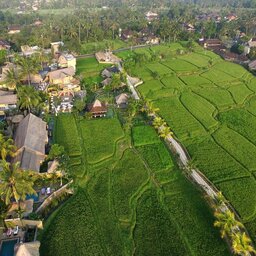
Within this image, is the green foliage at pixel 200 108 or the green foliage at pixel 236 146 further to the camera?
the green foliage at pixel 200 108

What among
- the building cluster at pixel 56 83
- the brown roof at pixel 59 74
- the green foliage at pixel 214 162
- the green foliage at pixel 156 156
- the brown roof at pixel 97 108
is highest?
the green foliage at pixel 214 162

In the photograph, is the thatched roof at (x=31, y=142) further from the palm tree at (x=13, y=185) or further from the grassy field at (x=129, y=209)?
the palm tree at (x=13, y=185)

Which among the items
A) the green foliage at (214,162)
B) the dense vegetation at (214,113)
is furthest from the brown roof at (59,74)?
the green foliage at (214,162)

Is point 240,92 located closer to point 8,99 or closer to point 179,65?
point 179,65

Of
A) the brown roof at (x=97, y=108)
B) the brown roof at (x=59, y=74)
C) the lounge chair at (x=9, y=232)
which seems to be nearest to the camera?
the lounge chair at (x=9, y=232)

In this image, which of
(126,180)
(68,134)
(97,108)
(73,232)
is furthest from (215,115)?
(73,232)

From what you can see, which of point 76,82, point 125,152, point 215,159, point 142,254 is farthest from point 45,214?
point 76,82

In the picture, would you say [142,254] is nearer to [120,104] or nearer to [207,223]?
[207,223]
